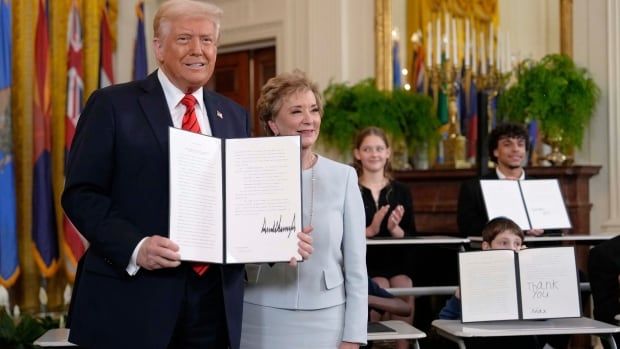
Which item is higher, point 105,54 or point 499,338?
point 105,54

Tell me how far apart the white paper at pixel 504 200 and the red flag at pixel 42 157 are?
3407mm

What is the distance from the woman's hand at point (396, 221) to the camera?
4.83 meters

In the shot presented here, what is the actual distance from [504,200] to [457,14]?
2786 mm

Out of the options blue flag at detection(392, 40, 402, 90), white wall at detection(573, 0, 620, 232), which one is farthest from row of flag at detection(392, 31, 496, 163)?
white wall at detection(573, 0, 620, 232)

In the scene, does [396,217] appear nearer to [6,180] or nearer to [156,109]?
[156,109]

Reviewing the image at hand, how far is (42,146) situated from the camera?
6574mm

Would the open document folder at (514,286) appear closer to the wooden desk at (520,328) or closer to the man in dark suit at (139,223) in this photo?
the wooden desk at (520,328)

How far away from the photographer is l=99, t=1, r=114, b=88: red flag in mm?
7160

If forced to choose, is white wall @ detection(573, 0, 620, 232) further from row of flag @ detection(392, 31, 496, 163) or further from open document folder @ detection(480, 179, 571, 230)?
open document folder @ detection(480, 179, 571, 230)

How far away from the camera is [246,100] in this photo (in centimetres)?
843

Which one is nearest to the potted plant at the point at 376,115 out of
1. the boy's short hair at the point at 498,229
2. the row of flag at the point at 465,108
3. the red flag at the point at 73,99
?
the row of flag at the point at 465,108

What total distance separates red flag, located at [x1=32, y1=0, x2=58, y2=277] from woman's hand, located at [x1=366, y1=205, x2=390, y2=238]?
2.75m

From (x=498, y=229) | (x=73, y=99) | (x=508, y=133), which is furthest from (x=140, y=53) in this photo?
(x=498, y=229)

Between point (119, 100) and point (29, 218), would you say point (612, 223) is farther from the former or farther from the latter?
point (119, 100)
